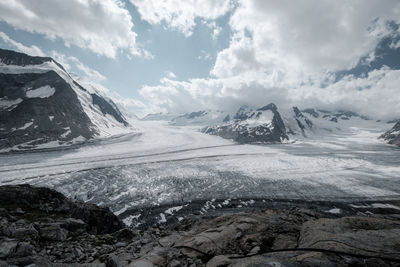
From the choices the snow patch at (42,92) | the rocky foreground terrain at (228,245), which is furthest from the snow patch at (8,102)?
the rocky foreground terrain at (228,245)

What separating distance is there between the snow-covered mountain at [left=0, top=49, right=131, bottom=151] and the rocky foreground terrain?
296 feet

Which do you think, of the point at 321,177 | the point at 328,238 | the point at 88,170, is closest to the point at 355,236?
the point at 328,238

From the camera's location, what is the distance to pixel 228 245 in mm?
6562

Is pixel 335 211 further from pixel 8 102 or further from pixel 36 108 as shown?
pixel 8 102

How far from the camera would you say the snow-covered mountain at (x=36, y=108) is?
84.5 m

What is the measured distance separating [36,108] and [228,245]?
129m

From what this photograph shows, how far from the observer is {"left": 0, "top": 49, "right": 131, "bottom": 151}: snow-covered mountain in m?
84.5

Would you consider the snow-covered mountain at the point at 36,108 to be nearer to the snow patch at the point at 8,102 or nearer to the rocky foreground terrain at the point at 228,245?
the snow patch at the point at 8,102

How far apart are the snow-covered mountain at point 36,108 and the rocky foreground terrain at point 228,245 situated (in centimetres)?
9030

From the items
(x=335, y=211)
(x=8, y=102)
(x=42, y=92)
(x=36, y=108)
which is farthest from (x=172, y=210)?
(x=42, y=92)

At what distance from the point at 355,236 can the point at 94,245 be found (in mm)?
9220

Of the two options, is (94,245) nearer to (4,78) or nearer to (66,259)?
(66,259)

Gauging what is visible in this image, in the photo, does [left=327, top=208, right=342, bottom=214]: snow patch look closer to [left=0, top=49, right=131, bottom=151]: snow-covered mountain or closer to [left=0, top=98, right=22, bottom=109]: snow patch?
[left=0, top=49, right=131, bottom=151]: snow-covered mountain

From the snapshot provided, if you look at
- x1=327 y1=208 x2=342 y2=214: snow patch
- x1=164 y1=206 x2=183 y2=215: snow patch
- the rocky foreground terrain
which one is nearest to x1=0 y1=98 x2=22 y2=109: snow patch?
x1=164 y1=206 x2=183 y2=215: snow patch
